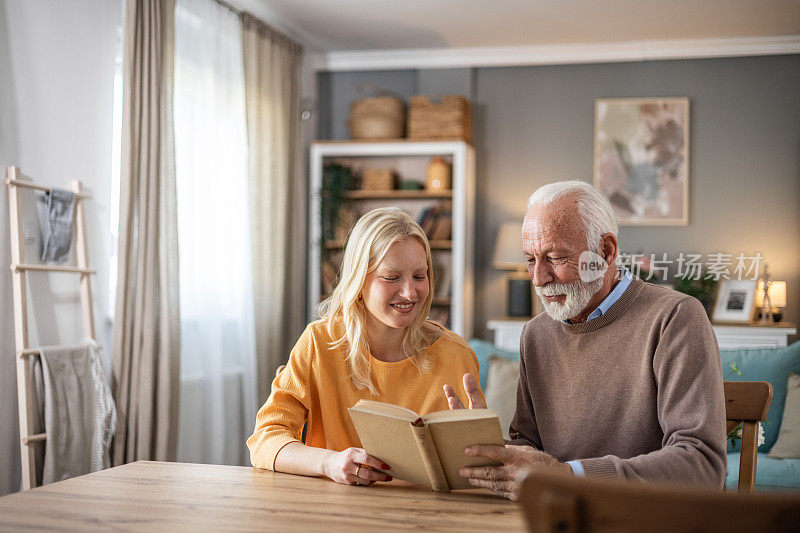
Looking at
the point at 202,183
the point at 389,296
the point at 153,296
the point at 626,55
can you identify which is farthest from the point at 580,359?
the point at 626,55

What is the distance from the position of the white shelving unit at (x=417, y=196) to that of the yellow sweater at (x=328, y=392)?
3.15 m

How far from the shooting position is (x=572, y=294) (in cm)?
183

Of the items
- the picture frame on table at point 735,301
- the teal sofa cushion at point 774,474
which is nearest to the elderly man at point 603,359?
the teal sofa cushion at point 774,474

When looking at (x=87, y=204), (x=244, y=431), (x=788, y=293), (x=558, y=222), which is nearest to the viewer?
(x=558, y=222)

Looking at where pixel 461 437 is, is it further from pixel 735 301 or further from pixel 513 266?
pixel 735 301

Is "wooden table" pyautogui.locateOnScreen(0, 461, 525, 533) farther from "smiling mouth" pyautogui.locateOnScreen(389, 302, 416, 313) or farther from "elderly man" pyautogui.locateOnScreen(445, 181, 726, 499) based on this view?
"smiling mouth" pyautogui.locateOnScreen(389, 302, 416, 313)

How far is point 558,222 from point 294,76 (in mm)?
3766

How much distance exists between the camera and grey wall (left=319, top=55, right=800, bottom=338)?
5.14 m

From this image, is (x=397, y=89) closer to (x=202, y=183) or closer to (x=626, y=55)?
(x=626, y=55)

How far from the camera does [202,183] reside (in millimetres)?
4199

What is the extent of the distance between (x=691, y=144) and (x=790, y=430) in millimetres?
2329

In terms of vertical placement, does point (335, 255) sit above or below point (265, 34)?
below

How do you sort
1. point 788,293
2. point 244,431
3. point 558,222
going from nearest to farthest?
point 558,222
point 244,431
point 788,293

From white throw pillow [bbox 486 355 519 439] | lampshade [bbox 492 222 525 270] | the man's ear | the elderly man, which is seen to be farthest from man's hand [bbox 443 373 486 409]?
lampshade [bbox 492 222 525 270]
